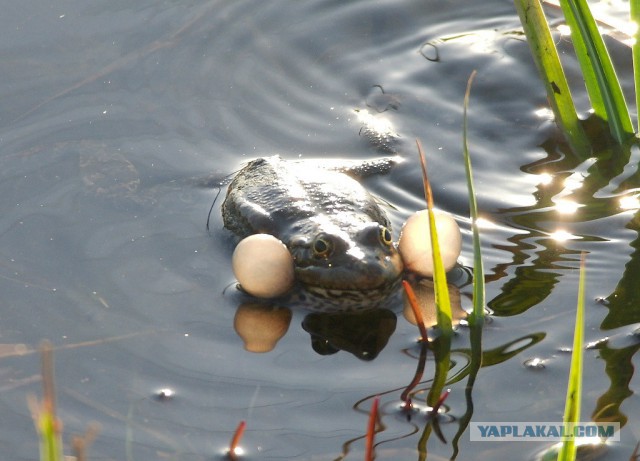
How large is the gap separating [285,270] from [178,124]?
1755mm

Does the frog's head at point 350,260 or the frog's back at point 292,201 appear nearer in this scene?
the frog's head at point 350,260

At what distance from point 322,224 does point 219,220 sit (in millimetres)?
776

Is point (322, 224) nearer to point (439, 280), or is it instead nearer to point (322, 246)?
point (322, 246)

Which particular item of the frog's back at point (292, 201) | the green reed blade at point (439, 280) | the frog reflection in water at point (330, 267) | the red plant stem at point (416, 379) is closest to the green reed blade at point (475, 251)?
the green reed blade at point (439, 280)

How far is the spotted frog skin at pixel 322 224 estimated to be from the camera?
12.9 feet

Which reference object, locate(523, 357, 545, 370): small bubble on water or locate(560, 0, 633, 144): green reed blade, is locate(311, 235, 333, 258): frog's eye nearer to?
locate(523, 357, 545, 370): small bubble on water

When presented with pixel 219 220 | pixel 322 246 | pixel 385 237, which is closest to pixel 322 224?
pixel 322 246

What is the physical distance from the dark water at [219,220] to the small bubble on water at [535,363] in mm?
41

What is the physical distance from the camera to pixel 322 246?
399cm

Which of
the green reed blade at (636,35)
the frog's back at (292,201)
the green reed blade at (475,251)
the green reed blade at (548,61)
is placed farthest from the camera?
the green reed blade at (548,61)

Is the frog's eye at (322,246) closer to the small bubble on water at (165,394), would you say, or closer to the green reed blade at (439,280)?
the green reed blade at (439,280)

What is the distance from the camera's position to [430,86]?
600 centimetres

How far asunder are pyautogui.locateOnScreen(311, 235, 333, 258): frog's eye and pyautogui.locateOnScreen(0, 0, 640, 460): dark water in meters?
0.29

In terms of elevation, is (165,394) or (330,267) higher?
(330,267)
